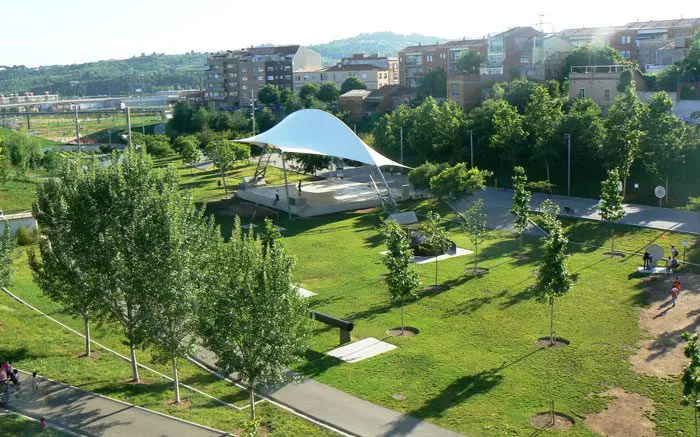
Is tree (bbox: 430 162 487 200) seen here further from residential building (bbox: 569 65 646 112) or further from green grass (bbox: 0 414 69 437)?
green grass (bbox: 0 414 69 437)

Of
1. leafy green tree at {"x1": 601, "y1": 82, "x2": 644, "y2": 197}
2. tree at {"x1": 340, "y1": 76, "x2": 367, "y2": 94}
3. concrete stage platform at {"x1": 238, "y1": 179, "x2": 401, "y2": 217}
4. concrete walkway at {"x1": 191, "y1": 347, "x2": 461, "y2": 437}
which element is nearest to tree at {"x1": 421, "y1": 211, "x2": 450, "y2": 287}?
concrete walkway at {"x1": 191, "y1": 347, "x2": 461, "y2": 437}

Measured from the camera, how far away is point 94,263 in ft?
64.6

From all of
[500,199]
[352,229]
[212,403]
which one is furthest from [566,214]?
[212,403]

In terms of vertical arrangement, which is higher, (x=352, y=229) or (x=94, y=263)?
(x=94, y=263)

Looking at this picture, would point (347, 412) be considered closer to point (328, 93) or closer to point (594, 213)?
point (594, 213)

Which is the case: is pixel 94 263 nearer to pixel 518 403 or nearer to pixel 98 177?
pixel 98 177

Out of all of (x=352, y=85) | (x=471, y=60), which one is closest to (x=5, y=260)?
(x=471, y=60)

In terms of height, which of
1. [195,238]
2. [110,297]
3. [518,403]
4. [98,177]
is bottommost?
[518,403]

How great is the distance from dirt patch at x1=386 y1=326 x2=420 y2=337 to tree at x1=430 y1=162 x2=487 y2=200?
19.1 meters

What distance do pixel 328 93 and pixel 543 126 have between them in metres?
61.6

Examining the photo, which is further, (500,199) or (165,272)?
(500,199)

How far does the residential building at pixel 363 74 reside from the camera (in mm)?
120875

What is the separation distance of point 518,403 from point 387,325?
299 inches

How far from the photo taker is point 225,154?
59.9 metres
